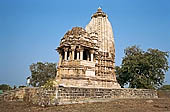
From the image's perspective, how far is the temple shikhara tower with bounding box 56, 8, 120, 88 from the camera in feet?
70.7

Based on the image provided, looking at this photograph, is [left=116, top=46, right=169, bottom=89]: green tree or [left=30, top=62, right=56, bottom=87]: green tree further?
[left=30, top=62, right=56, bottom=87]: green tree

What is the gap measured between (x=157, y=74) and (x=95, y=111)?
78.2 ft

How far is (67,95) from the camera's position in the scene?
13281 millimetres

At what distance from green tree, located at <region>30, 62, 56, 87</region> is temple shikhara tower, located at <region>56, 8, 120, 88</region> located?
67.0 ft

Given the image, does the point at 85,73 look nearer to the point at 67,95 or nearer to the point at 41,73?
the point at 67,95

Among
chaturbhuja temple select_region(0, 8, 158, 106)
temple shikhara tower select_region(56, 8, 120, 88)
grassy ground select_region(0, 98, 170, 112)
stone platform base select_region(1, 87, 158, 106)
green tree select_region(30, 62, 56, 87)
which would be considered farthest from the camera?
green tree select_region(30, 62, 56, 87)

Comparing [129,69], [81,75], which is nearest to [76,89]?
[81,75]

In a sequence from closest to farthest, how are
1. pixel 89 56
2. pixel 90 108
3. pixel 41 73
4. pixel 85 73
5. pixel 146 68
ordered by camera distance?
pixel 90 108
pixel 85 73
pixel 89 56
pixel 146 68
pixel 41 73

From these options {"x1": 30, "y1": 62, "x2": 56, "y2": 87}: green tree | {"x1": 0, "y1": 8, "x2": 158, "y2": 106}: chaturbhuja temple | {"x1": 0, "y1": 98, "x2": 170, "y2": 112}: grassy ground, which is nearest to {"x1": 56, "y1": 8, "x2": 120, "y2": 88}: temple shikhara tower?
{"x1": 0, "y1": 8, "x2": 158, "y2": 106}: chaturbhuja temple

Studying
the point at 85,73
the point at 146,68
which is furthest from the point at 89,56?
the point at 146,68

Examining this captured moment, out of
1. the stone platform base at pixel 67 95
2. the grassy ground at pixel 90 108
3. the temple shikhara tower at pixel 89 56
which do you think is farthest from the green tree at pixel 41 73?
the grassy ground at pixel 90 108

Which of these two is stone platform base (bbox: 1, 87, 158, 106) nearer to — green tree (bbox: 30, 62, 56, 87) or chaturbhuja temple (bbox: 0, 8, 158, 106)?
chaturbhuja temple (bbox: 0, 8, 158, 106)

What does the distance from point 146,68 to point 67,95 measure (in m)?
21.1

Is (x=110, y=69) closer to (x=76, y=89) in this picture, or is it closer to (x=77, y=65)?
(x=77, y=65)
